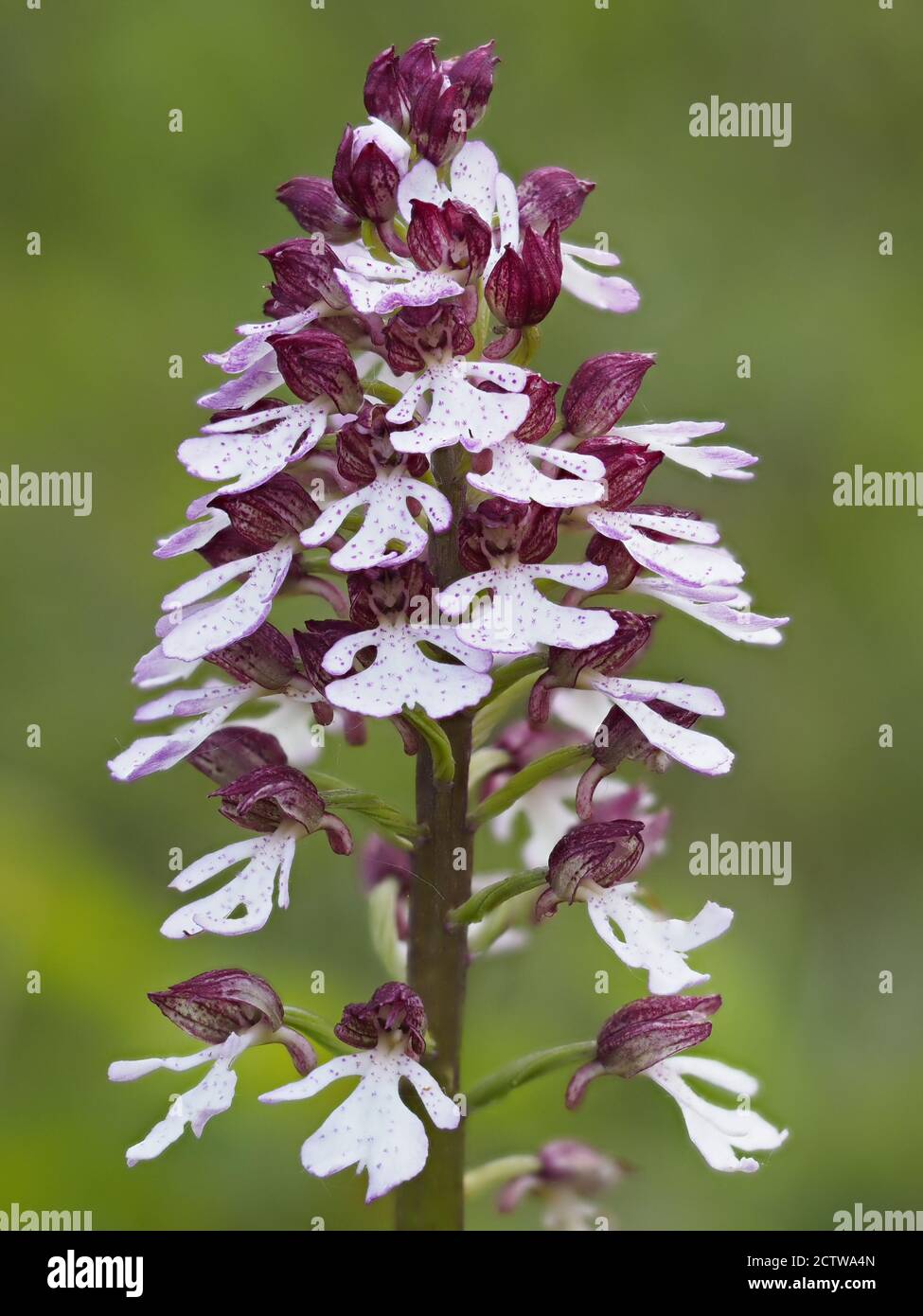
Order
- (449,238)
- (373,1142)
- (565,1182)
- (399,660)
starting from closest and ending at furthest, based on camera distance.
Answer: (373,1142) → (399,660) → (449,238) → (565,1182)

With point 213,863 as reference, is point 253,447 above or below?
above

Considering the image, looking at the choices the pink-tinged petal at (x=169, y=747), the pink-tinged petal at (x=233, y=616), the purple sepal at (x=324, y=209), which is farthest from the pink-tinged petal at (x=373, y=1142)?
the purple sepal at (x=324, y=209)

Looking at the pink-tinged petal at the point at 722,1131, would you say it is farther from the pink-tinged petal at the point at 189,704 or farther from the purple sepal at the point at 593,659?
the pink-tinged petal at the point at 189,704

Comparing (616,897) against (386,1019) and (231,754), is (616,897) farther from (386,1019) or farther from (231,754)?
(231,754)

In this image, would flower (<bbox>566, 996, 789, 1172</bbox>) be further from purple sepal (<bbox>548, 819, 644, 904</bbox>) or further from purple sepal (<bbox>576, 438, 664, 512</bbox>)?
purple sepal (<bbox>576, 438, 664, 512</bbox>)

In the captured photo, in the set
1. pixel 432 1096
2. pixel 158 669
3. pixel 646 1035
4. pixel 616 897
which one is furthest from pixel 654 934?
pixel 158 669
